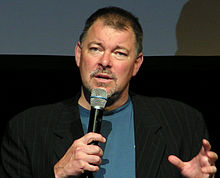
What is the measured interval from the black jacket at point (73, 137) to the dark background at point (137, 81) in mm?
436

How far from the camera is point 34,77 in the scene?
2660 mm

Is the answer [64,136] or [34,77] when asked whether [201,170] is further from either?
[34,77]

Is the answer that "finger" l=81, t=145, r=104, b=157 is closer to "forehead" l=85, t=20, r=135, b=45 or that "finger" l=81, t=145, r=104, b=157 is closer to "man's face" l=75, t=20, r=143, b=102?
"man's face" l=75, t=20, r=143, b=102

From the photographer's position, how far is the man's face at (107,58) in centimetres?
202

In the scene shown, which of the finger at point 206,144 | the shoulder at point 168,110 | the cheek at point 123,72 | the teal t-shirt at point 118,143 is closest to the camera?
the finger at point 206,144

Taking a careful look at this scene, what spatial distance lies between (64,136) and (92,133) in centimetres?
58

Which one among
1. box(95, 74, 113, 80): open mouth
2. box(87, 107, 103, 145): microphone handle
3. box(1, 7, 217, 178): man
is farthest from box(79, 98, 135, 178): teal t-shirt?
box(87, 107, 103, 145): microphone handle

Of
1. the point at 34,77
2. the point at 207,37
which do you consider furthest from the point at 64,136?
the point at 207,37

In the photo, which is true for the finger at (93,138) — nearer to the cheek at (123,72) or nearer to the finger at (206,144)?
the finger at (206,144)

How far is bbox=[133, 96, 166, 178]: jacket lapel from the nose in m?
0.37

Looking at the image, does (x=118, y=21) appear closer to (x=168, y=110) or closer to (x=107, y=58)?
(x=107, y=58)

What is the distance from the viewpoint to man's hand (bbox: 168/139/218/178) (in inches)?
63.0

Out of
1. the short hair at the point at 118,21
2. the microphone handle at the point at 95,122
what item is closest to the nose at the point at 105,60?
the short hair at the point at 118,21

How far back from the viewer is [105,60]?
201 centimetres
